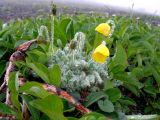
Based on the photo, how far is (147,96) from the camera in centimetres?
275

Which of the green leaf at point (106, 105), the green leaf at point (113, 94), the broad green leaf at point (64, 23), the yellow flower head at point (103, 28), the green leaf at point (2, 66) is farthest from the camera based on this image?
the broad green leaf at point (64, 23)

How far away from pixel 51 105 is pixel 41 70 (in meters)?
0.32

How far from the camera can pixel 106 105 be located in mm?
2104

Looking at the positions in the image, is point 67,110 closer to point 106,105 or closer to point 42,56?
point 106,105

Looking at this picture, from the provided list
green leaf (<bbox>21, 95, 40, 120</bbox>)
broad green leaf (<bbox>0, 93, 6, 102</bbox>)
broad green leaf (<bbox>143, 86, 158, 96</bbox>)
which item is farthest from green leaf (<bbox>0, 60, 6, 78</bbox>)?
broad green leaf (<bbox>143, 86, 158, 96</bbox>)

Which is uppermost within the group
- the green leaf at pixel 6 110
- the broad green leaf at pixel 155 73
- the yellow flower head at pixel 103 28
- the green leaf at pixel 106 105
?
the yellow flower head at pixel 103 28

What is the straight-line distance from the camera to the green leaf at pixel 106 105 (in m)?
2.08

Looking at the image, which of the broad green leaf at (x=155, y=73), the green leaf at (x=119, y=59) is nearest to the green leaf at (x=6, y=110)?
the green leaf at (x=119, y=59)

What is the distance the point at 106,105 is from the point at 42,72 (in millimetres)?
308

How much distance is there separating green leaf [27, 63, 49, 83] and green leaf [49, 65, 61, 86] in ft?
0.11

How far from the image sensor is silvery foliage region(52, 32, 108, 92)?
213 cm

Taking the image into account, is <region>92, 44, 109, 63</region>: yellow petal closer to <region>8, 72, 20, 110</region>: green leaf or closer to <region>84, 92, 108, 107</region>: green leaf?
<region>84, 92, 108, 107</region>: green leaf

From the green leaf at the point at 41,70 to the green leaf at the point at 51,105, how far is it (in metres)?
0.28

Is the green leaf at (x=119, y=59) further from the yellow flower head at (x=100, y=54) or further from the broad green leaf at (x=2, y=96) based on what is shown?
the broad green leaf at (x=2, y=96)
